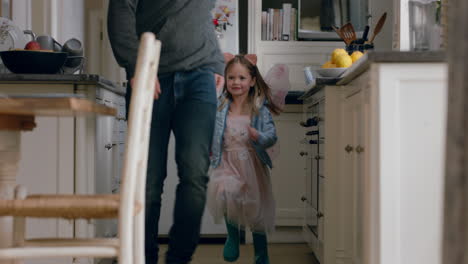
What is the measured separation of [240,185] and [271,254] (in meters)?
0.67

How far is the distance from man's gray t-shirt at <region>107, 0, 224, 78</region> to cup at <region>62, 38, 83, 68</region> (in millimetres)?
418

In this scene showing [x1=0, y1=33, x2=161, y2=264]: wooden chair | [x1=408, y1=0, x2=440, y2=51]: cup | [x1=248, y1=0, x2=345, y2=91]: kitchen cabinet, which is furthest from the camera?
[x1=248, y1=0, x2=345, y2=91]: kitchen cabinet

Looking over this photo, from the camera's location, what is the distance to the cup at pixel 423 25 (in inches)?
86.6

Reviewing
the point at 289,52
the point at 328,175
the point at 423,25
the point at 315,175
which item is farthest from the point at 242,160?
the point at 289,52

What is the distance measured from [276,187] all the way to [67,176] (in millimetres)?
1824

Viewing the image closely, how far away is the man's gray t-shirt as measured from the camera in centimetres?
255

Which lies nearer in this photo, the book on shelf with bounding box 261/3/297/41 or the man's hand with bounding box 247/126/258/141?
the man's hand with bounding box 247/126/258/141

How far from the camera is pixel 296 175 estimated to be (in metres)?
4.21

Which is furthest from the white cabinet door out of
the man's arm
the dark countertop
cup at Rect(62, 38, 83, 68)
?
cup at Rect(62, 38, 83, 68)

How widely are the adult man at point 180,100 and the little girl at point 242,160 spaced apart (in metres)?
0.73

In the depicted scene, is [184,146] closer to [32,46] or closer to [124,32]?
[124,32]

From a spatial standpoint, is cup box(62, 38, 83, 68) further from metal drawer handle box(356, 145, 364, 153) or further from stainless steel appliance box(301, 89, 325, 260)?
metal drawer handle box(356, 145, 364, 153)

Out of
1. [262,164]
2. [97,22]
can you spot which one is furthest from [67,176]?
[97,22]

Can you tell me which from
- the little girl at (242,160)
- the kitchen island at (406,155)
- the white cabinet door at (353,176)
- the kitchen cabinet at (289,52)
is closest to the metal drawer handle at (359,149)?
the white cabinet door at (353,176)
